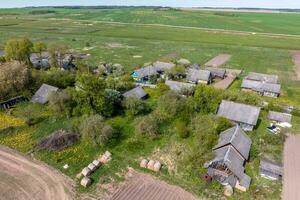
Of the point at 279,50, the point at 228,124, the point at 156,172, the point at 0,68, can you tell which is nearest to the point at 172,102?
the point at 228,124

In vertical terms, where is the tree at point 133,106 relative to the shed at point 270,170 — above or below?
above

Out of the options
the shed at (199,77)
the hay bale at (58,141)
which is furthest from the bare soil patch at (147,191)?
the shed at (199,77)

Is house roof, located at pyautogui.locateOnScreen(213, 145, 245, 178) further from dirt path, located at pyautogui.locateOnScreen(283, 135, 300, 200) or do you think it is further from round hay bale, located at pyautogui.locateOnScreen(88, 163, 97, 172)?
round hay bale, located at pyautogui.locateOnScreen(88, 163, 97, 172)

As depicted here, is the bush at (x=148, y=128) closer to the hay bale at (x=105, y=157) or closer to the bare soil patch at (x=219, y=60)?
the hay bale at (x=105, y=157)

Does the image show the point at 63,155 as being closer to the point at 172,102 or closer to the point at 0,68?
the point at 172,102

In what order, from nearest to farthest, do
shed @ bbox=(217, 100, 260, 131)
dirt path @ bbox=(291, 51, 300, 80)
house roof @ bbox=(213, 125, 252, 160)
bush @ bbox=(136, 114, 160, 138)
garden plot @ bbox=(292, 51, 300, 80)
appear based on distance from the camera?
house roof @ bbox=(213, 125, 252, 160)
bush @ bbox=(136, 114, 160, 138)
shed @ bbox=(217, 100, 260, 131)
dirt path @ bbox=(291, 51, 300, 80)
garden plot @ bbox=(292, 51, 300, 80)

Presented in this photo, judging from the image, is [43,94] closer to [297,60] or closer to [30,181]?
[30,181]

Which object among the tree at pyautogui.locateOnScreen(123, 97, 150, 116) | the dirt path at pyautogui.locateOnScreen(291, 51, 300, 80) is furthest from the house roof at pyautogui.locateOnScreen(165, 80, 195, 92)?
the dirt path at pyautogui.locateOnScreen(291, 51, 300, 80)
